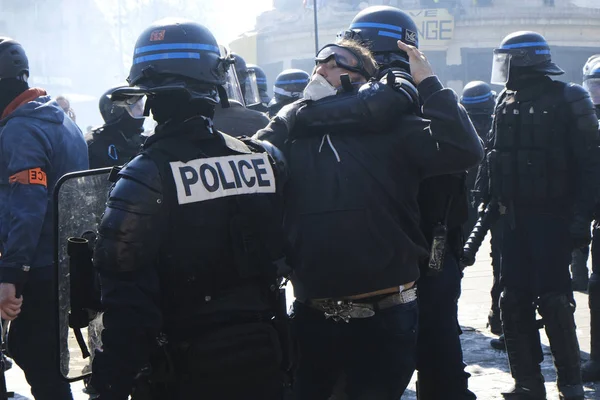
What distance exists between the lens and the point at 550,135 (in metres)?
5.49

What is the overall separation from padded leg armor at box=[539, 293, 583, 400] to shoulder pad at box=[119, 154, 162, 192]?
128 inches

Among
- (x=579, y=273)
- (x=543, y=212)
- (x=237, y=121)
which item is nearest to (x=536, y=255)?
(x=543, y=212)

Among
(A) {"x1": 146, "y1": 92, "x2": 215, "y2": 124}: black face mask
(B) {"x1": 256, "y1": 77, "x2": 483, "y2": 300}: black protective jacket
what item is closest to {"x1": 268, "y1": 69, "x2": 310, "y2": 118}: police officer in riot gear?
(B) {"x1": 256, "y1": 77, "x2": 483, "y2": 300}: black protective jacket

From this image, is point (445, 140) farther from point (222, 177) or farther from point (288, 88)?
point (288, 88)

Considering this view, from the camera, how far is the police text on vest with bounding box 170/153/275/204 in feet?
9.32

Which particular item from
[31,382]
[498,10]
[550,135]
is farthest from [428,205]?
[498,10]

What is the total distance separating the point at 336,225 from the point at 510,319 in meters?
2.42

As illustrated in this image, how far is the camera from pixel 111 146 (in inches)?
260

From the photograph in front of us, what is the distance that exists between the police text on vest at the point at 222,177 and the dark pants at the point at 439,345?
47.6 inches

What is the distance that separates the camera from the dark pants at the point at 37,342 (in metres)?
4.56

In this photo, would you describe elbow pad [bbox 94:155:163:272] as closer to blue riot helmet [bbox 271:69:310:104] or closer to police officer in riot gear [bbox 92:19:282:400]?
police officer in riot gear [bbox 92:19:282:400]

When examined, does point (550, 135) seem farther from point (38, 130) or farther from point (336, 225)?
point (38, 130)

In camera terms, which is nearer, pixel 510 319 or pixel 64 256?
pixel 64 256

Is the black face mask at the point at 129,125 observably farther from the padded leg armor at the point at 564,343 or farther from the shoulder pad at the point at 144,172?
the shoulder pad at the point at 144,172
